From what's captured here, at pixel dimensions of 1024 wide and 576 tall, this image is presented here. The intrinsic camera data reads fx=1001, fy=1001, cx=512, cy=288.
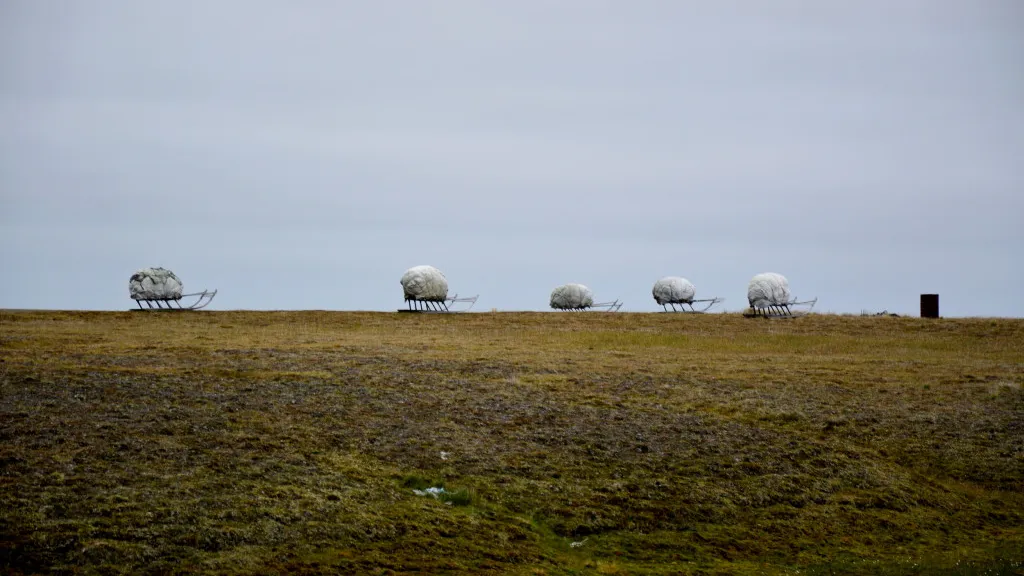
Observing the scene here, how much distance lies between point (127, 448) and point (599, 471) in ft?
32.3

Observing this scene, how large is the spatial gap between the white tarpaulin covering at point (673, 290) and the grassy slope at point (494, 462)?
42.5 meters

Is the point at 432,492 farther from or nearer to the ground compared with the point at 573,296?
nearer to the ground

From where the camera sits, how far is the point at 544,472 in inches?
848

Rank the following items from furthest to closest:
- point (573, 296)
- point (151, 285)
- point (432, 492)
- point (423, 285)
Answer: point (573, 296)
point (423, 285)
point (151, 285)
point (432, 492)

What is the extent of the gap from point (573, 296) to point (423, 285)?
991 inches

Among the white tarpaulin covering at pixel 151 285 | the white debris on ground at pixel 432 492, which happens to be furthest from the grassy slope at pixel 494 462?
the white tarpaulin covering at pixel 151 285

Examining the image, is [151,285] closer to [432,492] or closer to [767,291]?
[767,291]

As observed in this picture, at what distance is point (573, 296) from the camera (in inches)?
3472

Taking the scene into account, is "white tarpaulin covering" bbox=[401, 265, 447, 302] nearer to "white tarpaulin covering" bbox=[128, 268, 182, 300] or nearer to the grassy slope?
"white tarpaulin covering" bbox=[128, 268, 182, 300]

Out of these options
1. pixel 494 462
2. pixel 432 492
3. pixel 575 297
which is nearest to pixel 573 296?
pixel 575 297

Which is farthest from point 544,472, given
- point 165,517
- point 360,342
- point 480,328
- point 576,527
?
point 480,328

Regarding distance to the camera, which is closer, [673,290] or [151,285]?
[151,285]

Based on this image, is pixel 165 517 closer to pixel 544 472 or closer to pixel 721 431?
pixel 544 472

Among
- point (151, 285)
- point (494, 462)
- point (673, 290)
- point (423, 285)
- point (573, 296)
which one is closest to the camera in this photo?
point (494, 462)
